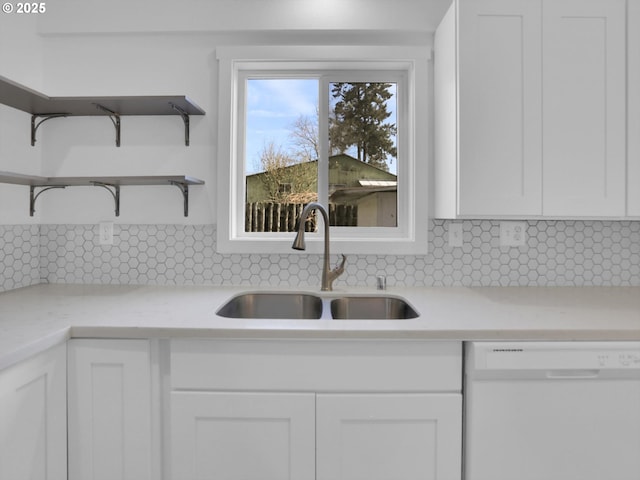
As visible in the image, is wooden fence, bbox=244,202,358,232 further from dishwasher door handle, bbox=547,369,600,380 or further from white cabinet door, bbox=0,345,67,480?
dishwasher door handle, bbox=547,369,600,380

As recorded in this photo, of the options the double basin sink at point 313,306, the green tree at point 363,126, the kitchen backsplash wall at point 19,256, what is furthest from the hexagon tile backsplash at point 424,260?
the green tree at point 363,126

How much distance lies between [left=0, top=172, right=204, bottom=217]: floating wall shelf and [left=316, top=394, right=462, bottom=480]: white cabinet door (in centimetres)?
115

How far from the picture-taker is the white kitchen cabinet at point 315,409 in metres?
1.30

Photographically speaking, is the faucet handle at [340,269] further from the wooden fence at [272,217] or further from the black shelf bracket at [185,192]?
the black shelf bracket at [185,192]

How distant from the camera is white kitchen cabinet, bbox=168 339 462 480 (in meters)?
1.30

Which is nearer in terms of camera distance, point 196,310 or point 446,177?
point 196,310

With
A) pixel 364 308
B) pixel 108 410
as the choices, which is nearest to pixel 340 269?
pixel 364 308

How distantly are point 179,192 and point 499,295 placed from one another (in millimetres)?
1585

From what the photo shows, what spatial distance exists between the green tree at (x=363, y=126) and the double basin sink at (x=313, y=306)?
72cm

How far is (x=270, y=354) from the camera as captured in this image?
132 centimetres

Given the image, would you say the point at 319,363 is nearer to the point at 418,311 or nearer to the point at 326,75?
the point at 418,311

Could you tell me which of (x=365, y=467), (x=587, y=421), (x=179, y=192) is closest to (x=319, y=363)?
(x=365, y=467)

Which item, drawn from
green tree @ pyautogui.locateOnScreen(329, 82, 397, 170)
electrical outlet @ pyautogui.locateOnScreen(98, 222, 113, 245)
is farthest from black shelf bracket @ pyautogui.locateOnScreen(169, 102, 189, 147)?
green tree @ pyautogui.locateOnScreen(329, 82, 397, 170)

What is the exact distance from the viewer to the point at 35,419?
1.19 metres
